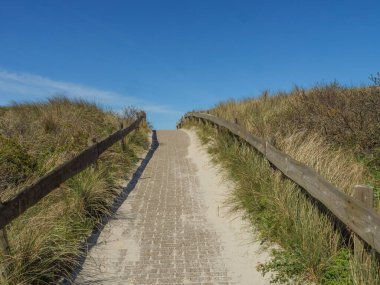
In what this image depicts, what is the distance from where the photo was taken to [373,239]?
11.7 ft

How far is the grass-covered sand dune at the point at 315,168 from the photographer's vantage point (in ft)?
14.7

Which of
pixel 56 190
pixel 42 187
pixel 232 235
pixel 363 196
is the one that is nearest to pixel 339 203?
pixel 363 196

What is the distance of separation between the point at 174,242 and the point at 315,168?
8.92 ft

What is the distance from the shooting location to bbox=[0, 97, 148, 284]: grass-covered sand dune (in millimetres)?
4535

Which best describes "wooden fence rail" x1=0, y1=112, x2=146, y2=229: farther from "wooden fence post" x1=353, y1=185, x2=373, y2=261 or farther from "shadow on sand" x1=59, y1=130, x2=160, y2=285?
"wooden fence post" x1=353, y1=185, x2=373, y2=261

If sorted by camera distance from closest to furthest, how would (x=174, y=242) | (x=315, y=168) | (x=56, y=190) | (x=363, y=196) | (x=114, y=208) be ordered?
(x=363, y=196), (x=174, y=242), (x=315, y=168), (x=56, y=190), (x=114, y=208)

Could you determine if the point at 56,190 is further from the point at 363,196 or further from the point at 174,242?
the point at 363,196

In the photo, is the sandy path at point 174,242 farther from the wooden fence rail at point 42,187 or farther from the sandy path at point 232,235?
the wooden fence rail at point 42,187

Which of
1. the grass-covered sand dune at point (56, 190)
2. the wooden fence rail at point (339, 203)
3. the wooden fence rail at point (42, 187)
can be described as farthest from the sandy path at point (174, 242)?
the wooden fence rail at point (339, 203)

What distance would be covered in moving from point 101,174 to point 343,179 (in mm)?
4963

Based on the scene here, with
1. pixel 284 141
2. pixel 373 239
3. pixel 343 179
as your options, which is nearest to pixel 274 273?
pixel 373 239

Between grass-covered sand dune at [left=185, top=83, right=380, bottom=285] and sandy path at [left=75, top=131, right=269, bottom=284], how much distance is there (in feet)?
1.32

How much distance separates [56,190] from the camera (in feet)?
23.2

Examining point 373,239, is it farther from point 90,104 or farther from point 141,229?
point 90,104
